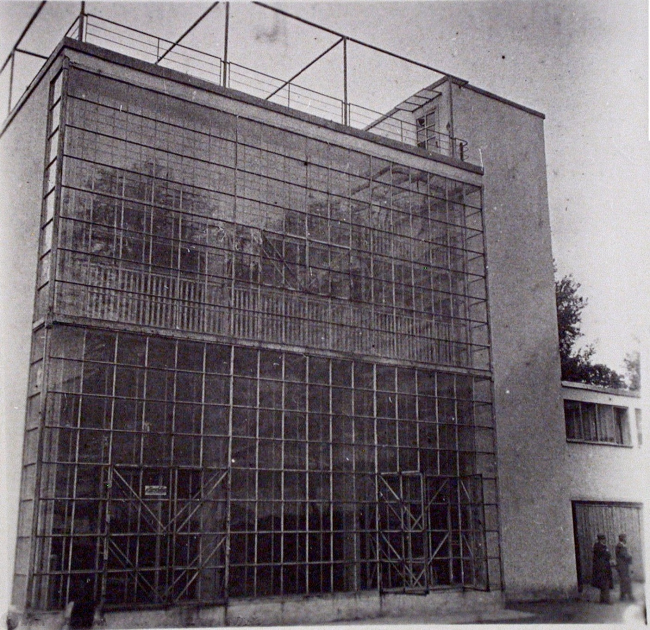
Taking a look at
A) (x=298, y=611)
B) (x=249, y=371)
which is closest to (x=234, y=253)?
(x=249, y=371)

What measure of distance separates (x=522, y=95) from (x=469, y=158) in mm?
2590

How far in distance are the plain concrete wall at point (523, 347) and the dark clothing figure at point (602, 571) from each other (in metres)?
1.33

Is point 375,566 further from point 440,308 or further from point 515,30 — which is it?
point 515,30

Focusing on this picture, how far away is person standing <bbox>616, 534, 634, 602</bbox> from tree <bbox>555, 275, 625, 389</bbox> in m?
7.15

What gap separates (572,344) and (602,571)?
12.0 m

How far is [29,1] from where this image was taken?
14008 mm

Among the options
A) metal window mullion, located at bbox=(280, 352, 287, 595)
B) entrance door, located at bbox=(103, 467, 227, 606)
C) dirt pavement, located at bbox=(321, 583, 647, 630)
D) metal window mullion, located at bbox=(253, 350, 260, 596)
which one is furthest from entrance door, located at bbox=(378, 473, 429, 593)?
entrance door, located at bbox=(103, 467, 227, 606)

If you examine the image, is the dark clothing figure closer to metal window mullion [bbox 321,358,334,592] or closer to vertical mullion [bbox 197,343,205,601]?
metal window mullion [bbox 321,358,334,592]

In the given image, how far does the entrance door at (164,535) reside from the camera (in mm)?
14383

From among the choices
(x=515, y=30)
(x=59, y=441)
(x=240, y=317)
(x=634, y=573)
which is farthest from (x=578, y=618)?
(x=515, y=30)

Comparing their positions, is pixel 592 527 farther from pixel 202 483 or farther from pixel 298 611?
pixel 202 483

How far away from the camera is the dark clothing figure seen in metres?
17.9

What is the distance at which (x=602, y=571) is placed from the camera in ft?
59.8

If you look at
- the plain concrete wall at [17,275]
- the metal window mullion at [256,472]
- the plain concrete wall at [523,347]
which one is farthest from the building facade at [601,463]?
the plain concrete wall at [17,275]
